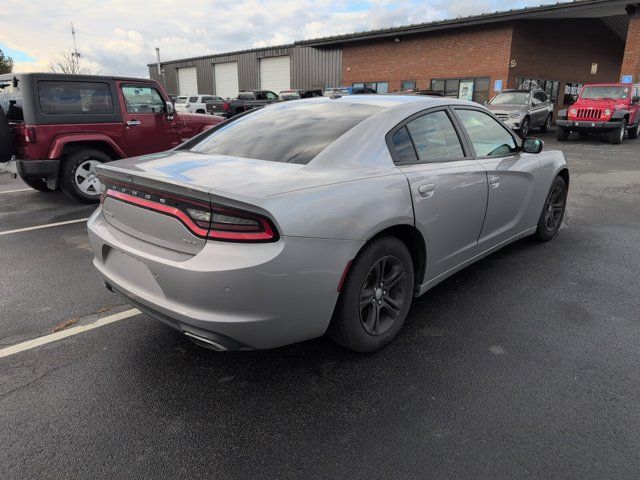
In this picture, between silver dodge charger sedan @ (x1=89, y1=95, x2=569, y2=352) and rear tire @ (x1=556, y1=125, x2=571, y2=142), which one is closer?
silver dodge charger sedan @ (x1=89, y1=95, x2=569, y2=352)

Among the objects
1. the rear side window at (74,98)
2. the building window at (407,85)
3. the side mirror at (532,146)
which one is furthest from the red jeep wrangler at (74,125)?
the building window at (407,85)

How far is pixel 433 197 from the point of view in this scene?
9.89 feet

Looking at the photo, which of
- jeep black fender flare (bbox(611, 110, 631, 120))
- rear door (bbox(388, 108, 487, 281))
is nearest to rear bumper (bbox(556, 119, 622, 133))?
jeep black fender flare (bbox(611, 110, 631, 120))

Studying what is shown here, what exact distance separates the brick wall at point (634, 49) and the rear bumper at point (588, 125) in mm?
7928

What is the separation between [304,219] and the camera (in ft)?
7.38

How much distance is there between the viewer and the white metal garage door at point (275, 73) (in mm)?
34875

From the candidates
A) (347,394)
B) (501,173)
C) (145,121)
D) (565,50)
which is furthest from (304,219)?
(565,50)

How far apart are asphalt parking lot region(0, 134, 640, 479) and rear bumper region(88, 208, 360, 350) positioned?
0.43 metres

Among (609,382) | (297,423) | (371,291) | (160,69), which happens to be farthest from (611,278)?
(160,69)

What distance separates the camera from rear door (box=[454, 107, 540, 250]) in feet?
12.1

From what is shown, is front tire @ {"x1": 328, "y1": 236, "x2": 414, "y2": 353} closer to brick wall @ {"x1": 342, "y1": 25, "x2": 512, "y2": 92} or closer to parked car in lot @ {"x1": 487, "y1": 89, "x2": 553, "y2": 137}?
parked car in lot @ {"x1": 487, "y1": 89, "x2": 553, "y2": 137}

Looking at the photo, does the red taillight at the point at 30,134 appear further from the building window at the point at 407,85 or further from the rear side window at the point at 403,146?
the building window at the point at 407,85

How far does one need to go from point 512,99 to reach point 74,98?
50.4ft

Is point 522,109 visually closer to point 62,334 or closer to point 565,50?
point 565,50
